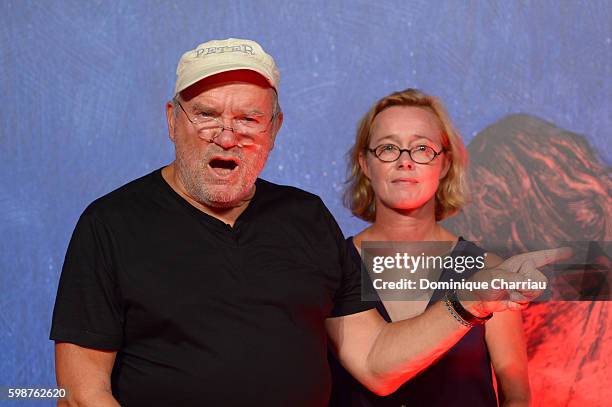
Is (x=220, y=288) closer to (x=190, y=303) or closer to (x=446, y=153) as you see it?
(x=190, y=303)

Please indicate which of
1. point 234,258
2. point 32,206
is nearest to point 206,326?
point 234,258

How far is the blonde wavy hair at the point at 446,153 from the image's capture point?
218 centimetres

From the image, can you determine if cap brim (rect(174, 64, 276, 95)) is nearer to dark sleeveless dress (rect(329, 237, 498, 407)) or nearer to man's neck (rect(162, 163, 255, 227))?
man's neck (rect(162, 163, 255, 227))

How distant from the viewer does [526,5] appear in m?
2.51

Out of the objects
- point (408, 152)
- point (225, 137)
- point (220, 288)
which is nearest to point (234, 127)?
point (225, 137)

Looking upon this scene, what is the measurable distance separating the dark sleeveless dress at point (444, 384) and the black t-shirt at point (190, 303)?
0.33 m

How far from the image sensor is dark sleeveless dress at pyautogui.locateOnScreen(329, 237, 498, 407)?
196 centimetres

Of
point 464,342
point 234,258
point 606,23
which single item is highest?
point 606,23

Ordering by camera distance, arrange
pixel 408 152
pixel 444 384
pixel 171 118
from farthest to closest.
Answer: pixel 408 152
pixel 444 384
pixel 171 118

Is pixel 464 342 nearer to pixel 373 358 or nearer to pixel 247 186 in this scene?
pixel 373 358

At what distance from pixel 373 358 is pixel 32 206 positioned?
51.2 inches

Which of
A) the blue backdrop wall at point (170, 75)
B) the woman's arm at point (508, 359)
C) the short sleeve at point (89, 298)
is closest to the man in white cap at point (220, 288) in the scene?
the short sleeve at point (89, 298)

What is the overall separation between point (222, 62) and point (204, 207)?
28 centimetres

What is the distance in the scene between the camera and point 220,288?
153 centimetres
